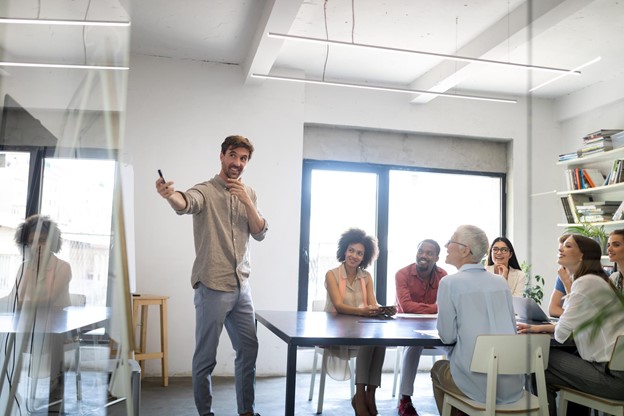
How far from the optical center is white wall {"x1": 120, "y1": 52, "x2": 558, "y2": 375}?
4.72 metres

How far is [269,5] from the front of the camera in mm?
3604

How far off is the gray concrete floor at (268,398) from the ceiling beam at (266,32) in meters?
2.58

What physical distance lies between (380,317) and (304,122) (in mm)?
2585

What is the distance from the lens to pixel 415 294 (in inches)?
147

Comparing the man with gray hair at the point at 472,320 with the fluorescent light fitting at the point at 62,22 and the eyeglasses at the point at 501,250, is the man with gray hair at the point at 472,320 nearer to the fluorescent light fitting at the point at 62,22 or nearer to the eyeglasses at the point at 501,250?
the eyeglasses at the point at 501,250

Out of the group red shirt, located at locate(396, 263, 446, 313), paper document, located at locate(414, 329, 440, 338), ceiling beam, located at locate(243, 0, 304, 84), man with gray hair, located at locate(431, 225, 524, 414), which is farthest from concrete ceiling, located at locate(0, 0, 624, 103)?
paper document, located at locate(414, 329, 440, 338)

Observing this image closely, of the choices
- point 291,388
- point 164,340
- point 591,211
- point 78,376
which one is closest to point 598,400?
point 291,388

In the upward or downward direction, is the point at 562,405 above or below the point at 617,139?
below

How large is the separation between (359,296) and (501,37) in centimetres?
215

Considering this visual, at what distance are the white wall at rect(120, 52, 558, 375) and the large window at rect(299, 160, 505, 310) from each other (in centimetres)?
42

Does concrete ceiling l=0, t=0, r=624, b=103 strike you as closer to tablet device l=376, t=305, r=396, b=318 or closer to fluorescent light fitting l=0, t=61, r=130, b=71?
tablet device l=376, t=305, r=396, b=318

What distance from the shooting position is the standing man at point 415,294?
3.57m

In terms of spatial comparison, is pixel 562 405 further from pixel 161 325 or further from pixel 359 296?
pixel 161 325

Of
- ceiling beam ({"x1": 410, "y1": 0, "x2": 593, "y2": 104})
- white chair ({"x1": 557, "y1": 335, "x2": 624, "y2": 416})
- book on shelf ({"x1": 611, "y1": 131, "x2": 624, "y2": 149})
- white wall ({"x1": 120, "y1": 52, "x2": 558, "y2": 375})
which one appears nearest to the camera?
book on shelf ({"x1": 611, "y1": 131, "x2": 624, "y2": 149})
